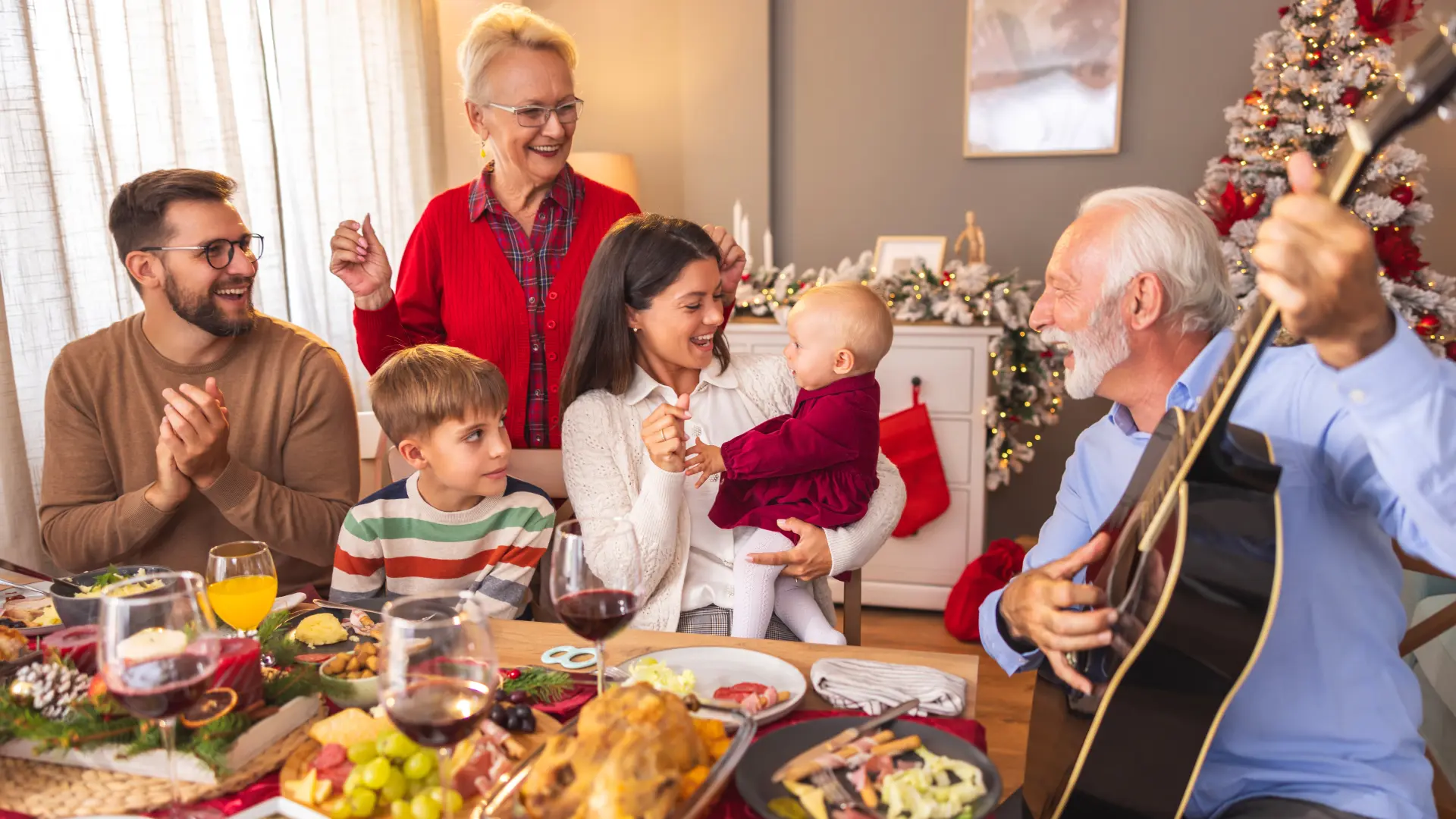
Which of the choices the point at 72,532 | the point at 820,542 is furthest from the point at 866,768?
the point at 72,532

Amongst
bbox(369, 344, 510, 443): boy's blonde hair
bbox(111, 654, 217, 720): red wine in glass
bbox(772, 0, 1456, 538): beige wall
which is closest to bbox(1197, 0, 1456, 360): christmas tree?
bbox(772, 0, 1456, 538): beige wall

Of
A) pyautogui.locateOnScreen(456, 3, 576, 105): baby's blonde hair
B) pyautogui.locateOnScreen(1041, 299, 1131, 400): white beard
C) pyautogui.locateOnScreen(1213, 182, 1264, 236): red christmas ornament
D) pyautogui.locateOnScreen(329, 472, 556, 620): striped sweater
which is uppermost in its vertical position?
pyautogui.locateOnScreen(456, 3, 576, 105): baby's blonde hair

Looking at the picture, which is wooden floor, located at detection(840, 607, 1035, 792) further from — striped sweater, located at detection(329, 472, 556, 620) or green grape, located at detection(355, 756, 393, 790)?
green grape, located at detection(355, 756, 393, 790)

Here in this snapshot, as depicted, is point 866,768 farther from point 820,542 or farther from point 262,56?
point 262,56

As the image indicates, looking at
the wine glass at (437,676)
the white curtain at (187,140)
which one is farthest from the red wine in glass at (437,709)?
the white curtain at (187,140)

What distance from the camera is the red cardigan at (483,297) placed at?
2.50 metres

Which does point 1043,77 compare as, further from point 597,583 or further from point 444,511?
point 597,583

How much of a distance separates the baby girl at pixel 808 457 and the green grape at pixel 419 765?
38.2 inches

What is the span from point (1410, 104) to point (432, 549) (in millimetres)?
1611

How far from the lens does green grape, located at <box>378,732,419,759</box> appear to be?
41.1 inches

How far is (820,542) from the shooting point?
204 cm

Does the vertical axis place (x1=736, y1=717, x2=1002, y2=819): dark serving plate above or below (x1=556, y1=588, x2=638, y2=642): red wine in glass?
below

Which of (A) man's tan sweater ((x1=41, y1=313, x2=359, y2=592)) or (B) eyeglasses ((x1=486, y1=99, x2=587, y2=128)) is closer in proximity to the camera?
(A) man's tan sweater ((x1=41, y1=313, x2=359, y2=592))

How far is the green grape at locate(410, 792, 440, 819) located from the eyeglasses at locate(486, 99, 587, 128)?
177 centimetres
